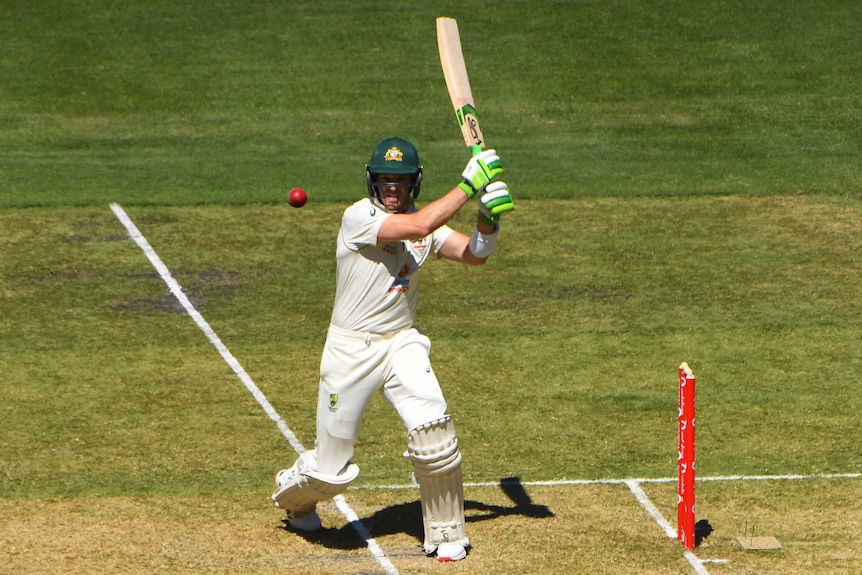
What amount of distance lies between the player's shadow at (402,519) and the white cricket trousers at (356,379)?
1.82 ft

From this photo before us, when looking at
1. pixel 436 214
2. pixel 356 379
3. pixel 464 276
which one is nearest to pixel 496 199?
pixel 436 214

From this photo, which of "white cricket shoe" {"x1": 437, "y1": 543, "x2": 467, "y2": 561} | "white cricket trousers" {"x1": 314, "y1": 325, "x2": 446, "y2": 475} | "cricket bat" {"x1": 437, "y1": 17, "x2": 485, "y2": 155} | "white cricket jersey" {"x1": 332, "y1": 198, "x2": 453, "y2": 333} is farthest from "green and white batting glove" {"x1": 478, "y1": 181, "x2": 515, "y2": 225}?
"white cricket shoe" {"x1": 437, "y1": 543, "x2": 467, "y2": 561}

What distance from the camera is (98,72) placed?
22953 mm

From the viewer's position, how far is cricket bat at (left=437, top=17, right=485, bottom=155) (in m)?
9.66

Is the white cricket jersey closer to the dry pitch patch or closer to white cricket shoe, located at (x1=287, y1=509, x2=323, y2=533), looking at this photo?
white cricket shoe, located at (x1=287, y1=509, x2=323, y2=533)

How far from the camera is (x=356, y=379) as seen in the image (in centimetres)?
911

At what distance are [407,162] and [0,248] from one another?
8.78 m

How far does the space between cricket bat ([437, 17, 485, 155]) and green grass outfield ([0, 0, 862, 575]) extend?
2667mm

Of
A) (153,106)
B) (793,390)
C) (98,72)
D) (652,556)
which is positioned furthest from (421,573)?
(98,72)

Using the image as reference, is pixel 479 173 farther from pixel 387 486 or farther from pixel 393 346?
pixel 387 486

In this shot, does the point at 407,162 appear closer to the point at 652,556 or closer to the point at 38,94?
the point at 652,556

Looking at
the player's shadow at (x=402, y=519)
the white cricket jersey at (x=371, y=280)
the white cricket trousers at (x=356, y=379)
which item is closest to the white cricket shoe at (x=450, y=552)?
the player's shadow at (x=402, y=519)

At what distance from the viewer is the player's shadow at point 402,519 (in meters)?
9.47

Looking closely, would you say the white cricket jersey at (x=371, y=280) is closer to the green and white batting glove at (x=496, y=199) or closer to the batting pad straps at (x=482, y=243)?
the batting pad straps at (x=482, y=243)
